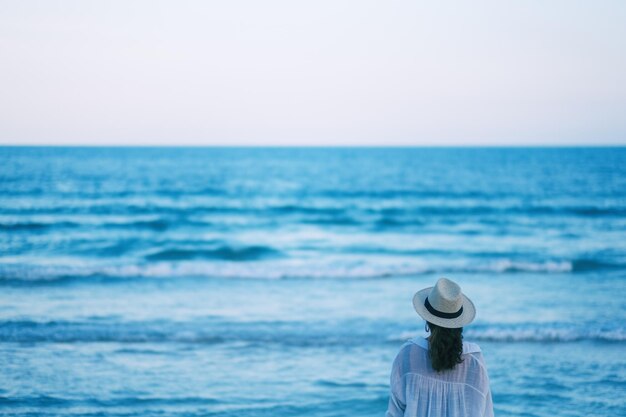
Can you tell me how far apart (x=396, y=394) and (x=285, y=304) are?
7269mm

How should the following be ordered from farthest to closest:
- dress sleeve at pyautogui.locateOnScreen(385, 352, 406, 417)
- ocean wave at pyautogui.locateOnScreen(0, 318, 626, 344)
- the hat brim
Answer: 1. ocean wave at pyautogui.locateOnScreen(0, 318, 626, 344)
2. dress sleeve at pyautogui.locateOnScreen(385, 352, 406, 417)
3. the hat brim

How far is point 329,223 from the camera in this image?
2248 centimetres

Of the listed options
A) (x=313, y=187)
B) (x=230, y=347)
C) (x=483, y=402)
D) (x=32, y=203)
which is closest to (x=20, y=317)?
(x=230, y=347)

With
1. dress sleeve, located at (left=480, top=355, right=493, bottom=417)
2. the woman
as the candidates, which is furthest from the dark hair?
dress sleeve, located at (left=480, top=355, right=493, bottom=417)

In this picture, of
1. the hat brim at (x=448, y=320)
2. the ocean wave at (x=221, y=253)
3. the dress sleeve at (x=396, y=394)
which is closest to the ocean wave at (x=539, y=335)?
the dress sleeve at (x=396, y=394)

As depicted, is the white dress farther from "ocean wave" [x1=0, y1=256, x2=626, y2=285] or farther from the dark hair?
"ocean wave" [x1=0, y1=256, x2=626, y2=285]

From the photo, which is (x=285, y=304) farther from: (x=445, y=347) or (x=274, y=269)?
(x=445, y=347)

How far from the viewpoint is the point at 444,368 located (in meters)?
2.57

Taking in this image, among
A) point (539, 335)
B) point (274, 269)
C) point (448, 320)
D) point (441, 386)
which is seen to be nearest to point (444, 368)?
point (441, 386)

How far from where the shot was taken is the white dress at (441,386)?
8.45 ft

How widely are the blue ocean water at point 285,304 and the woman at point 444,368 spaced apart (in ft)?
10.8

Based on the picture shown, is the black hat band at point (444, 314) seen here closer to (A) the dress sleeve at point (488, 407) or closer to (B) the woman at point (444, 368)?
(B) the woman at point (444, 368)

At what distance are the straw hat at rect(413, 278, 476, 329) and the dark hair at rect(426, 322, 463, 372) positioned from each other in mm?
37

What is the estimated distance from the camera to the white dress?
8.45 ft
